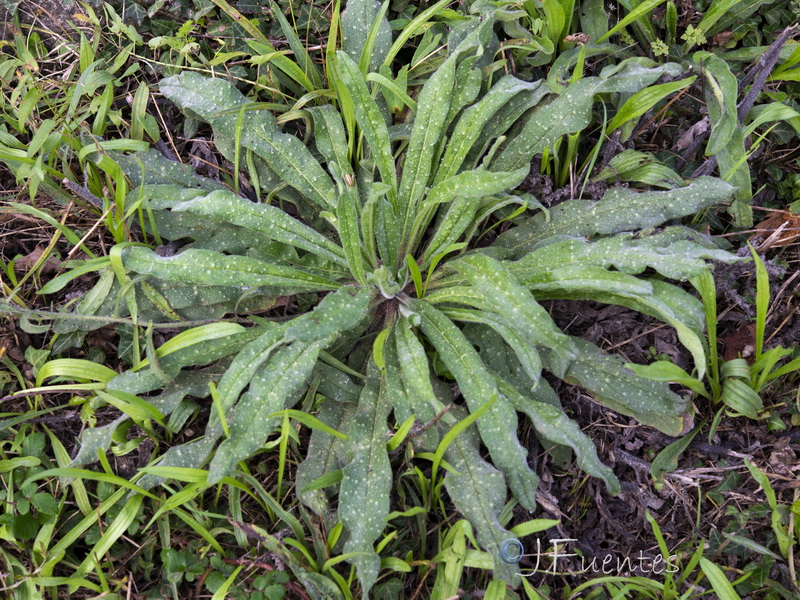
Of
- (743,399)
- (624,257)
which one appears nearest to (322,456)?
(624,257)

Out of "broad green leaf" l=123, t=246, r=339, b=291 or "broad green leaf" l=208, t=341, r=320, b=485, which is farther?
"broad green leaf" l=123, t=246, r=339, b=291

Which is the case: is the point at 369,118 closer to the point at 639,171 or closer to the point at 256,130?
the point at 256,130

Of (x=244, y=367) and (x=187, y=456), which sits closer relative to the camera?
(x=244, y=367)

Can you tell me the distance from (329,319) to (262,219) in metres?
0.48

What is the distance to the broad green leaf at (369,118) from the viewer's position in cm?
174

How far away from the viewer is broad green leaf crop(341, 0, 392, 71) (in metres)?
2.00

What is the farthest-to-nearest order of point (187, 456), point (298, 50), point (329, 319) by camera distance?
point (298, 50), point (187, 456), point (329, 319)

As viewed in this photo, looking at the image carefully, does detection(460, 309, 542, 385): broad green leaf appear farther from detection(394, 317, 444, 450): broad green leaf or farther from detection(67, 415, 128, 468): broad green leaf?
detection(67, 415, 128, 468): broad green leaf

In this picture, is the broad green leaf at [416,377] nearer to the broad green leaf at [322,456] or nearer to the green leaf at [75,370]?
the broad green leaf at [322,456]

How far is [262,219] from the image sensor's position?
1757 millimetres

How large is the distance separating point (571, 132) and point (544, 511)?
120 cm

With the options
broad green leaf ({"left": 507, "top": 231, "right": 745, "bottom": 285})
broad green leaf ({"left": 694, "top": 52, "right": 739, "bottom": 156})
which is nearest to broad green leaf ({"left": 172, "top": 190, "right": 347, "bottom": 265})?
broad green leaf ({"left": 507, "top": 231, "right": 745, "bottom": 285})

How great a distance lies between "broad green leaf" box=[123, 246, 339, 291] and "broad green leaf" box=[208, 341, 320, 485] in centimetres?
A: 23

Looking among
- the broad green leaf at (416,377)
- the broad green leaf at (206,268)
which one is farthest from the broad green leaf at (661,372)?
the broad green leaf at (206,268)
